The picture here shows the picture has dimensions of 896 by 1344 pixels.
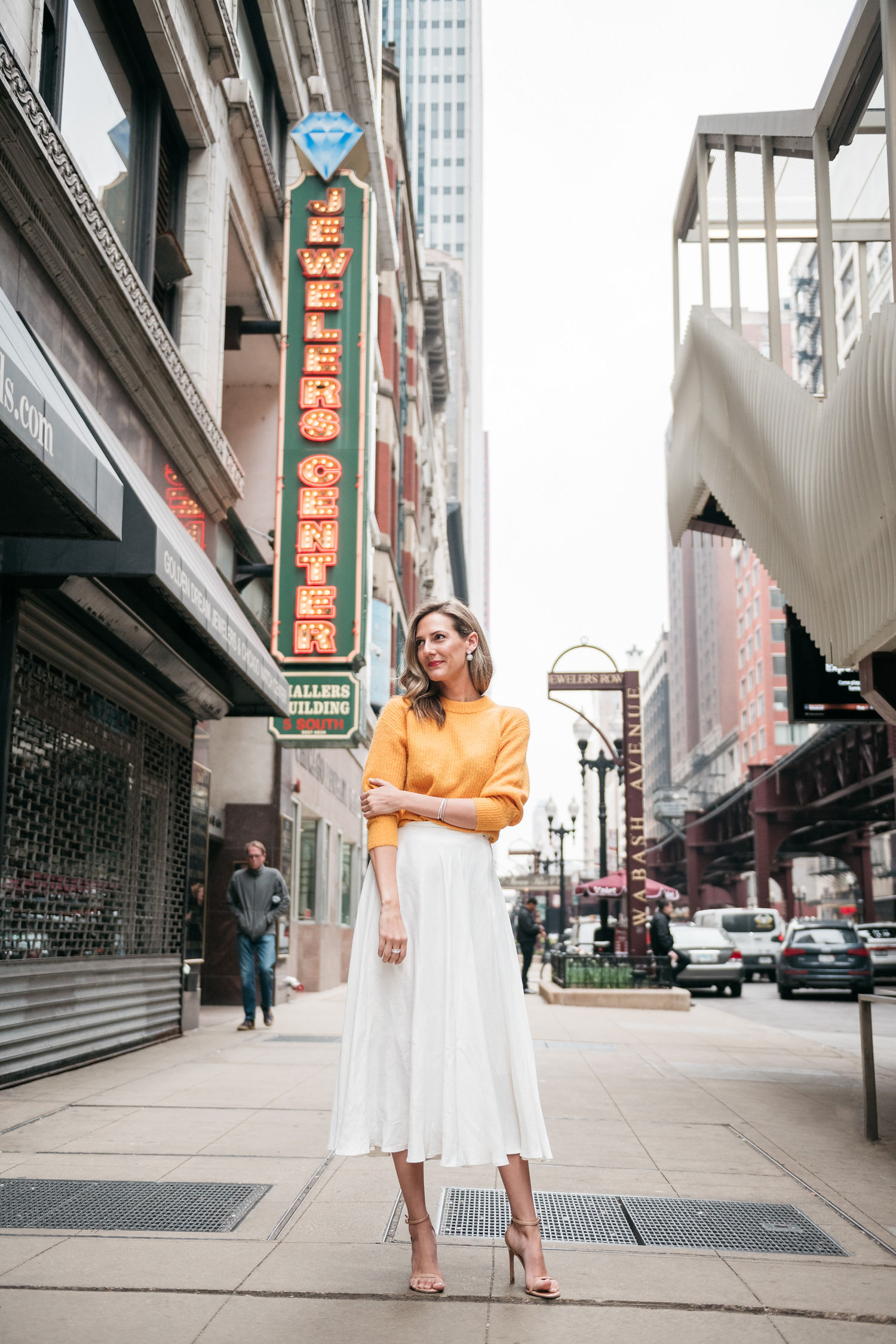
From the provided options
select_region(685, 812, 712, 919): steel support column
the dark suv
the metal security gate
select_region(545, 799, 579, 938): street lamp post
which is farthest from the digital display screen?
select_region(685, 812, 712, 919): steel support column

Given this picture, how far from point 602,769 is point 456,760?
2220 centimetres

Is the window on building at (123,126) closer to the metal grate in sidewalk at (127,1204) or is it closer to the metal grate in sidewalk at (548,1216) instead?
the metal grate in sidewalk at (127,1204)

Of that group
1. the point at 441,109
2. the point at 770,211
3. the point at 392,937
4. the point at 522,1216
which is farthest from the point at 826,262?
the point at 441,109

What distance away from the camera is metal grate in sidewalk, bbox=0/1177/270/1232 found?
418cm

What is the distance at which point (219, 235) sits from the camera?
13.4m

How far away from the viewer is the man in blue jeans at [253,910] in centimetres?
1161

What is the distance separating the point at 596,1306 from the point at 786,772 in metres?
48.2

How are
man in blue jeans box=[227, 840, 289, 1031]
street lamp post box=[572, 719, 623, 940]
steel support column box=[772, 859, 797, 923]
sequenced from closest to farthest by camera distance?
1. man in blue jeans box=[227, 840, 289, 1031]
2. street lamp post box=[572, 719, 623, 940]
3. steel support column box=[772, 859, 797, 923]

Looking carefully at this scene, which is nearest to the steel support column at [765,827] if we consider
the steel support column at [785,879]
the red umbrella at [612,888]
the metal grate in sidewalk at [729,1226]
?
the red umbrella at [612,888]

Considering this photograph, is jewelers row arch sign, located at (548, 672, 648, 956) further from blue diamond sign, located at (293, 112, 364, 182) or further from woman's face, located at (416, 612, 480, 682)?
woman's face, located at (416, 612, 480, 682)

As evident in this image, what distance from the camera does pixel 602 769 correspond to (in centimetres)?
2564

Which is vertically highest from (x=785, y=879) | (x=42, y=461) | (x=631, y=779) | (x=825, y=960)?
(x=631, y=779)

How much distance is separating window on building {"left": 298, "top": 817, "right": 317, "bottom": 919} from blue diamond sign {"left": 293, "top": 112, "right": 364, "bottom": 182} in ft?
33.2

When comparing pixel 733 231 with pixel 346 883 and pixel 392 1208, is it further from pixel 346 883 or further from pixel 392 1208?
pixel 346 883
